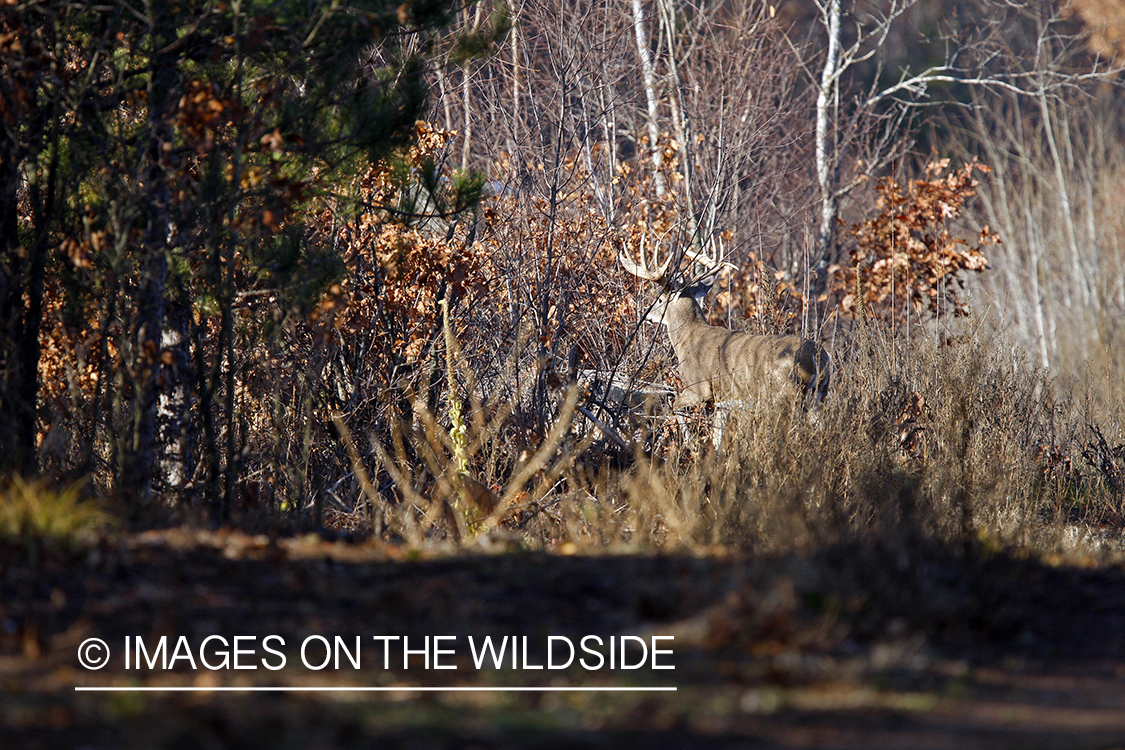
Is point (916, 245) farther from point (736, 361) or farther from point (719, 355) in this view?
point (736, 361)

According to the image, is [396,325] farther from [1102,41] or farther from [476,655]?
[1102,41]

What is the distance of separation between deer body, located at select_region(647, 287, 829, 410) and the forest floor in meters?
3.30

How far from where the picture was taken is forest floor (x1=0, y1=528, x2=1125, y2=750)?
3.00 metres

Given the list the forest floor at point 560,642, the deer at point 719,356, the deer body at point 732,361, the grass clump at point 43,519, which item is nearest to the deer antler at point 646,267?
the deer at point 719,356

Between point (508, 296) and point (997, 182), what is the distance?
13.8m

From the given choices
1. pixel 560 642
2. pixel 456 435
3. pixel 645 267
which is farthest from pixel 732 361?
pixel 560 642

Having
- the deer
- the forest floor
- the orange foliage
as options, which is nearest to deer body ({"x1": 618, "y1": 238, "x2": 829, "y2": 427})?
the deer

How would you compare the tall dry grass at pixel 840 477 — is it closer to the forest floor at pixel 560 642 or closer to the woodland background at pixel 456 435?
the woodland background at pixel 456 435

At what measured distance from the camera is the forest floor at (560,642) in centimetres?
300

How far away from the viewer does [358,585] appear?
14.3ft

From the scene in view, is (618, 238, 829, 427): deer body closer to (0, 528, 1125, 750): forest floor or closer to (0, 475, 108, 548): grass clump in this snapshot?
(0, 528, 1125, 750): forest floor

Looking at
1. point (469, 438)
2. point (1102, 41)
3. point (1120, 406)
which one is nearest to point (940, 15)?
point (1102, 41)

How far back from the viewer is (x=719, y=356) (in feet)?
30.3

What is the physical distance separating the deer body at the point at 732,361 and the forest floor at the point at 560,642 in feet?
10.8
